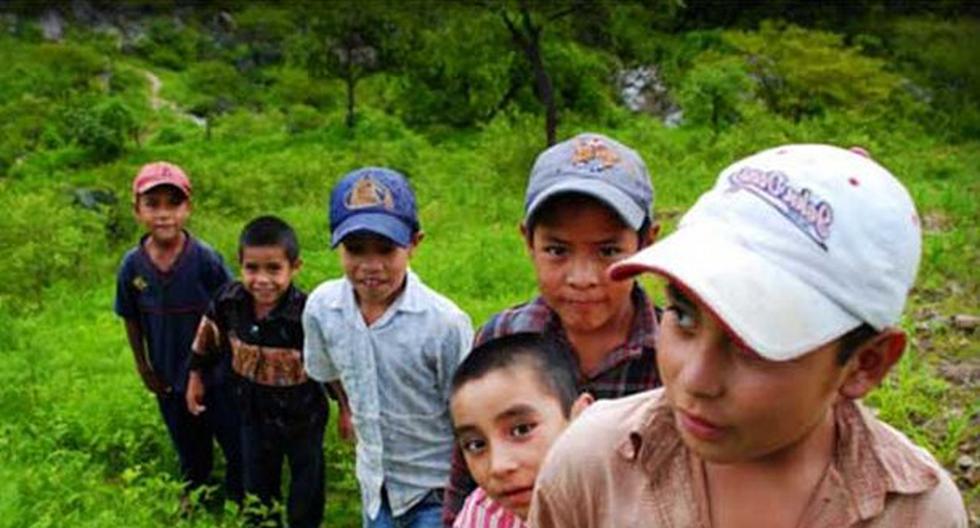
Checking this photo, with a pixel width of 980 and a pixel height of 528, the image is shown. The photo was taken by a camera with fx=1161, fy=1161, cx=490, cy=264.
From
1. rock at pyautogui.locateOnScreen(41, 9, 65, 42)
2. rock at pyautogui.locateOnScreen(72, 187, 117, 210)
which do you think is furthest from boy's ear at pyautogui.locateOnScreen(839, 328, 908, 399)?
rock at pyautogui.locateOnScreen(41, 9, 65, 42)

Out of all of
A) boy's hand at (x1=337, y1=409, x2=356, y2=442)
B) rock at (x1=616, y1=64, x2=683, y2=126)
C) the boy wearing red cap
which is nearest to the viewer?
boy's hand at (x1=337, y1=409, x2=356, y2=442)

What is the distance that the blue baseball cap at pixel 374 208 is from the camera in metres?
2.81

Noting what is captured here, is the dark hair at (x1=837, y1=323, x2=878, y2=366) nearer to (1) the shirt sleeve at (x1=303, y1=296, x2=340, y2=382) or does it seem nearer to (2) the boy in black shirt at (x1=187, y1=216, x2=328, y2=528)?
(1) the shirt sleeve at (x1=303, y1=296, x2=340, y2=382)

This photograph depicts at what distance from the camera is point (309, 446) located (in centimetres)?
364

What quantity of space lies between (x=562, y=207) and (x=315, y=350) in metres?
1.37

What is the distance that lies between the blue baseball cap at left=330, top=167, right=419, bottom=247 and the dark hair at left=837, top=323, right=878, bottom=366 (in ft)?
6.07

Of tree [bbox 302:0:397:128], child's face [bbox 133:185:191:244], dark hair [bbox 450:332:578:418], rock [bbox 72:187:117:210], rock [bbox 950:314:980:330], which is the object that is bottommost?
rock [bbox 950:314:980:330]

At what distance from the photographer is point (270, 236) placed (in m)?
3.55

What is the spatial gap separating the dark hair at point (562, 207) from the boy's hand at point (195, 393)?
212 centimetres

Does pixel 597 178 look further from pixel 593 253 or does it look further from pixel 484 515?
pixel 484 515

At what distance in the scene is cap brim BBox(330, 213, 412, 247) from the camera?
2799 millimetres

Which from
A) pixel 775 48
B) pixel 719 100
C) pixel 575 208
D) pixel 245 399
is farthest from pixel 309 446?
pixel 775 48

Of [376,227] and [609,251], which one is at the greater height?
[376,227]

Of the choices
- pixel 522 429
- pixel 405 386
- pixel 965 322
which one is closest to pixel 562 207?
pixel 522 429
